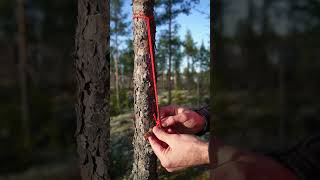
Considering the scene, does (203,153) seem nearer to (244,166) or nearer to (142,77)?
(244,166)

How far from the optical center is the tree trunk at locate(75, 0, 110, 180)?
Result: 1.11 m

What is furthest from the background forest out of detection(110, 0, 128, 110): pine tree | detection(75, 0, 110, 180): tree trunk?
detection(110, 0, 128, 110): pine tree

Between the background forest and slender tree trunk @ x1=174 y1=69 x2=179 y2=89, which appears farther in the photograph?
slender tree trunk @ x1=174 y1=69 x2=179 y2=89

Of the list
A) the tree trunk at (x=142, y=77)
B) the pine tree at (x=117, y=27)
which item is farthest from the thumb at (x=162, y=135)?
the pine tree at (x=117, y=27)

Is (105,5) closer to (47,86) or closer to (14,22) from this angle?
(14,22)

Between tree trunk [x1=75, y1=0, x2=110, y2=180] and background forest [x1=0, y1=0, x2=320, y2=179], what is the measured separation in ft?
0.97

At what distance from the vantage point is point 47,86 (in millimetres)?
594

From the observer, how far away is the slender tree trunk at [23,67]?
636mm

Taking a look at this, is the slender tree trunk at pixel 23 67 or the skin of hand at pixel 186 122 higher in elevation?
the slender tree trunk at pixel 23 67

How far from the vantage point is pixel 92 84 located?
1.13 meters

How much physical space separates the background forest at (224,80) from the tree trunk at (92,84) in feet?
0.97

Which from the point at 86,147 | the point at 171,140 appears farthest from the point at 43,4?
the point at 86,147

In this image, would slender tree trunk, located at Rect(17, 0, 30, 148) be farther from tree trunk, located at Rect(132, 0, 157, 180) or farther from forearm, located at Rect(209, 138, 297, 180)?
tree trunk, located at Rect(132, 0, 157, 180)

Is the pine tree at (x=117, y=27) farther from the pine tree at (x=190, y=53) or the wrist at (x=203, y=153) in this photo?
the wrist at (x=203, y=153)
